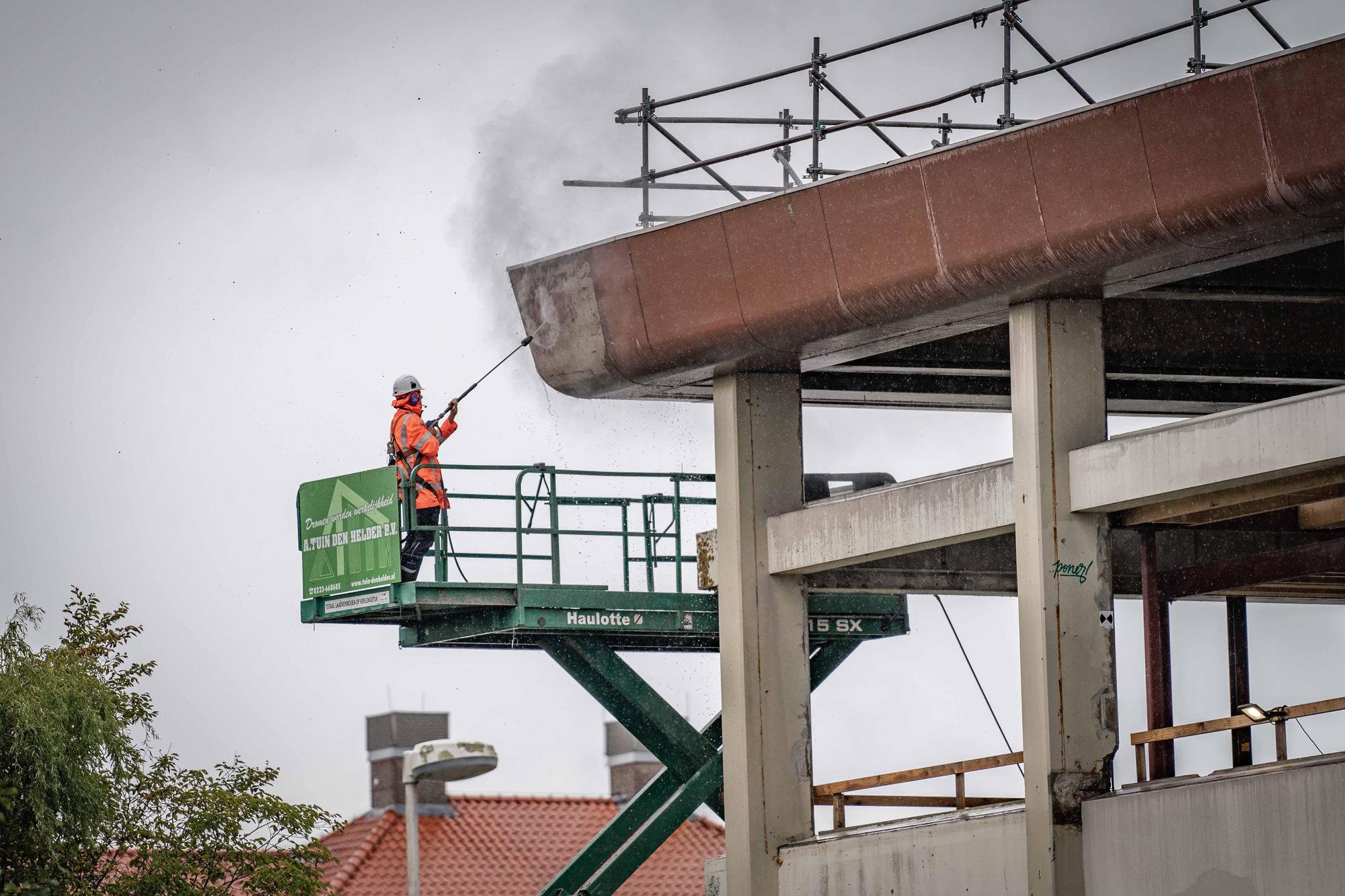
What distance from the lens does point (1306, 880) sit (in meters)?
15.9

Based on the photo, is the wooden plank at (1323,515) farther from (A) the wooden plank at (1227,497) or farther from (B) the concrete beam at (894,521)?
(B) the concrete beam at (894,521)

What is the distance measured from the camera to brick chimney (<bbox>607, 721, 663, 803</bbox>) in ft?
148

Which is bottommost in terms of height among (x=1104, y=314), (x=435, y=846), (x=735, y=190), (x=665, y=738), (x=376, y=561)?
(x=435, y=846)

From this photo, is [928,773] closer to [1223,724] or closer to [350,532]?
[1223,724]

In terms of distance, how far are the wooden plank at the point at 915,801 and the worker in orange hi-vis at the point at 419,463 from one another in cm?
497

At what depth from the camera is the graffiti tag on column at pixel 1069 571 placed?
59.9ft

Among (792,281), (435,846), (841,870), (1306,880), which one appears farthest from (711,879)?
(435,846)

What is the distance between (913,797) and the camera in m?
22.6

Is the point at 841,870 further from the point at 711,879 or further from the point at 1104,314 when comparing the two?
the point at 1104,314

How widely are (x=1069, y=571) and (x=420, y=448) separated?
303 inches

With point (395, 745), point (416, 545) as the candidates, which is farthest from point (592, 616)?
point (395, 745)

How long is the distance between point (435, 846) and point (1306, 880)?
27.3 m

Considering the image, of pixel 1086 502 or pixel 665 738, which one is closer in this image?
pixel 1086 502

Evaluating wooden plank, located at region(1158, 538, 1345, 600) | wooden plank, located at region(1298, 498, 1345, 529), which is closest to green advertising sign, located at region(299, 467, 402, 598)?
wooden plank, located at region(1158, 538, 1345, 600)
